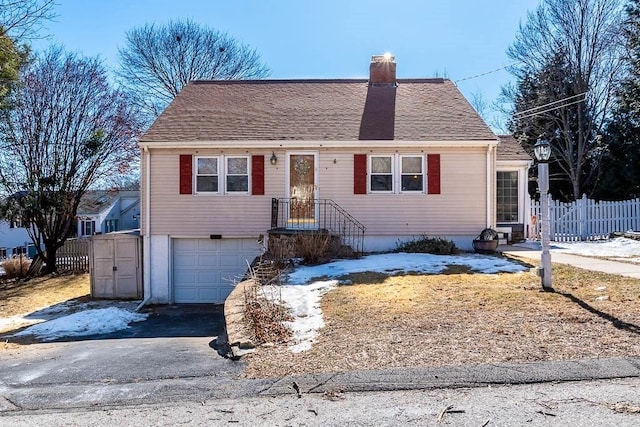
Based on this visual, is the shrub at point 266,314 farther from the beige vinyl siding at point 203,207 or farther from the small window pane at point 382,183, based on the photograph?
the small window pane at point 382,183

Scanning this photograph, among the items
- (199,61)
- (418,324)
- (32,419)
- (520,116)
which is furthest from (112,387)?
(520,116)

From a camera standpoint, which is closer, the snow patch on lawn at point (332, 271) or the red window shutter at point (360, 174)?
the snow patch on lawn at point (332, 271)

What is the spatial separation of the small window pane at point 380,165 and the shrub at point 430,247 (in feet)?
7.28

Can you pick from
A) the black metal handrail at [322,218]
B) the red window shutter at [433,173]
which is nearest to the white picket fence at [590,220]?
the red window shutter at [433,173]

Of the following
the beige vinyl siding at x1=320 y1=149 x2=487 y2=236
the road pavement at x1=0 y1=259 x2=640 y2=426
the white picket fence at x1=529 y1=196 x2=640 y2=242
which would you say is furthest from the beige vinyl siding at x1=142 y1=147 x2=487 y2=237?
the road pavement at x1=0 y1=259 x2=640 y2=426

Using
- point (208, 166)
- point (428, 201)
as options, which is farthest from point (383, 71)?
point (208, 166)

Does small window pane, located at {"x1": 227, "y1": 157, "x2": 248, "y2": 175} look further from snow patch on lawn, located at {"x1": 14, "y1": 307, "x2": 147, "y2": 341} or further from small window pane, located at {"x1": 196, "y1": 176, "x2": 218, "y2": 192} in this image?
snow patch on lawn, located at {"x1": 14, "y1": 307, "x2": 147, "y2": 341}

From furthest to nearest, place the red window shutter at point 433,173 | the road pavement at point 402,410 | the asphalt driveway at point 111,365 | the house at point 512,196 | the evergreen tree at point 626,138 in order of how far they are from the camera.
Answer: the evergreen tree at point 626,138, the house at point 512,196, the red window shutter at point 433,173, the asphalt driveway at point 111,365, the road pavement at point 402,410

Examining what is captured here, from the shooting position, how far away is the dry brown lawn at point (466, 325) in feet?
15.4

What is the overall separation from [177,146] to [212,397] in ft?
35.1

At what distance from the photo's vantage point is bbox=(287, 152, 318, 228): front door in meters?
13.8

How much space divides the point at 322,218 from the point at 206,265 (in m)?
3.79

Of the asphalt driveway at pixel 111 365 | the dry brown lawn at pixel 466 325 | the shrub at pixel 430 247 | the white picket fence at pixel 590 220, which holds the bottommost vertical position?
the asphalt driveway at pixel 111 365

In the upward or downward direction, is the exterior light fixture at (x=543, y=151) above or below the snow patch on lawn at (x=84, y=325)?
above
